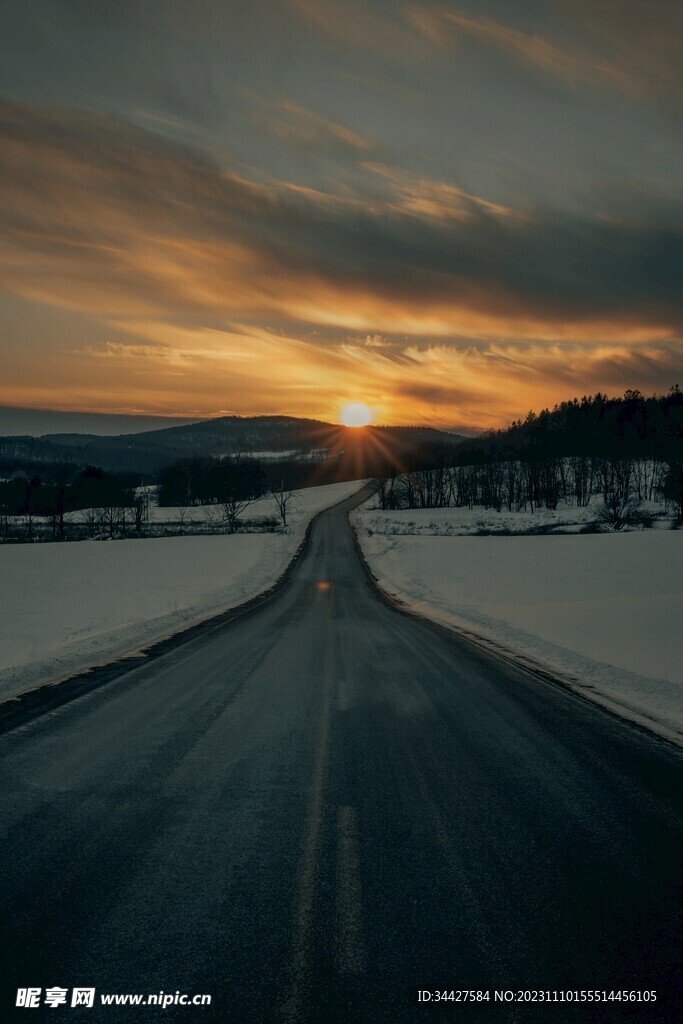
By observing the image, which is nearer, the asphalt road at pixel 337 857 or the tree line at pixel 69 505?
the asphalt road at pixel 337 857

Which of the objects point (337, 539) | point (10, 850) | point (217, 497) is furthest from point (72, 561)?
point (217, 497)

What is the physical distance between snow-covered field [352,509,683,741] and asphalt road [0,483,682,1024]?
177cm

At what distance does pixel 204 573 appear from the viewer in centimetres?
3173

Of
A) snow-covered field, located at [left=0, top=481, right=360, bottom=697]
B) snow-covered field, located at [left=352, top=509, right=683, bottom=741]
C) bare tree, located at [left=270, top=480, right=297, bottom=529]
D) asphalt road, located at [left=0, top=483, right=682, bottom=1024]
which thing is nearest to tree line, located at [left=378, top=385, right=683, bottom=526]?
bare tree, located at [left=270, top=480, right=297, bottom=529]

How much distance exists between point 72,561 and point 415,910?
39.8m

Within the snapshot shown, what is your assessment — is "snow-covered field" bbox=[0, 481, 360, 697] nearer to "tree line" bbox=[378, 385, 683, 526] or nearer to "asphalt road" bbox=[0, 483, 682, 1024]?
"asphalt road" bbox=[0, 483, 682, 1024]

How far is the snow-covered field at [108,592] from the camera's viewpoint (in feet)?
39.6

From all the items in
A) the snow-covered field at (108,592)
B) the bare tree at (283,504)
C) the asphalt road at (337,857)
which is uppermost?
the bare tree at (283,504)

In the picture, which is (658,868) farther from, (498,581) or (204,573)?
(204,573)

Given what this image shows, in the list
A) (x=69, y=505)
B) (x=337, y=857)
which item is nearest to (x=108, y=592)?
(x=337, y=857)

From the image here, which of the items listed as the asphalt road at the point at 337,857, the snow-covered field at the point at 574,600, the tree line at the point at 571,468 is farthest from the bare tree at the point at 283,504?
the asphalt road at the point at 337,857

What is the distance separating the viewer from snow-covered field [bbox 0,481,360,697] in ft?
39.6

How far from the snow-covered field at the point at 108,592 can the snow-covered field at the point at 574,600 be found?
24.5 ft

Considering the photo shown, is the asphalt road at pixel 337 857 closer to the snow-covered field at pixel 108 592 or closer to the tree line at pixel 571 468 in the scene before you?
the snow-covered field at pixel 108 592
